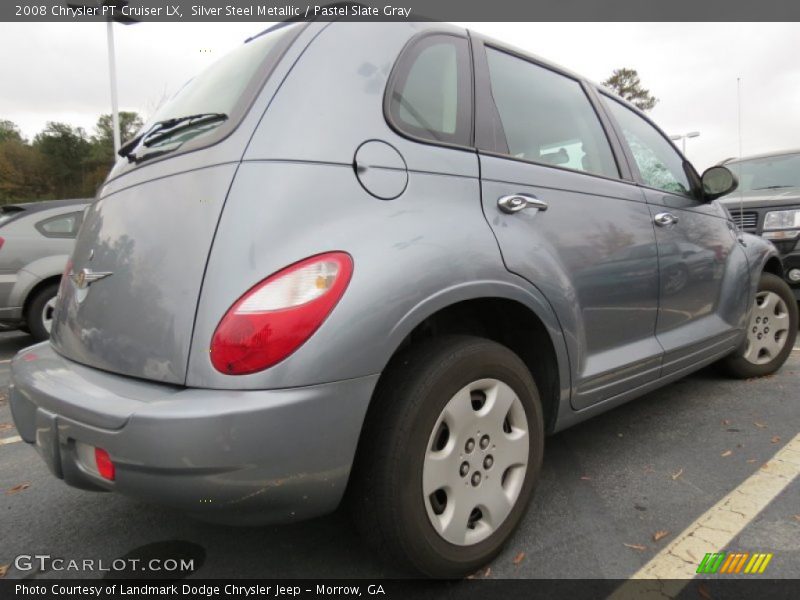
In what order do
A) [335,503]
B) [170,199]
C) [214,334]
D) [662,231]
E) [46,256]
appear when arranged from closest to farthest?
[214,334], [335,503], [170,199], [662,231], [46,256]

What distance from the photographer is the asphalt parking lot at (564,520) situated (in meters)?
1.80

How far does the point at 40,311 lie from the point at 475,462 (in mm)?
5539

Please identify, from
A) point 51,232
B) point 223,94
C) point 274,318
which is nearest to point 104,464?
point 274,318

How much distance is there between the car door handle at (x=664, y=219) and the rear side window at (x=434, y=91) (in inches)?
45.8

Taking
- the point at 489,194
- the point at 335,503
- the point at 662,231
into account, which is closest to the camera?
the point at 335,503

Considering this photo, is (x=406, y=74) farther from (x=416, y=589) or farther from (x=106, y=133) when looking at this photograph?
(x=106, y=133)

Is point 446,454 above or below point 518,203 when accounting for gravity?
below

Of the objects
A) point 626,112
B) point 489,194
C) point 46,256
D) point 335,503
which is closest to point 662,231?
point 626,112

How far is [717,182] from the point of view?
9.84 feet

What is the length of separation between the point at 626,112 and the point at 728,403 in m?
1.84

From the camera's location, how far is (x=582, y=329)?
81.1 inches

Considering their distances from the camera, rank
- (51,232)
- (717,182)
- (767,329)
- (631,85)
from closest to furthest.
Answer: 1. (717,182)
2. (767,329)
3. (51,232)
4. (631,85)

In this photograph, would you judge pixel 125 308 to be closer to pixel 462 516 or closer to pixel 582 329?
pixel 462 516

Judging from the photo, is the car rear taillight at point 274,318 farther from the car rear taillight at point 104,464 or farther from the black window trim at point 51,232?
the black window trim at point 51,232
